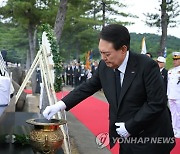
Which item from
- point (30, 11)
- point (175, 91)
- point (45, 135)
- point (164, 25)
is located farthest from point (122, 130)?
point (164, 25)

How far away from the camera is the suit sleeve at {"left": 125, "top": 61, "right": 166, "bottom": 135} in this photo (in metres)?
2.40

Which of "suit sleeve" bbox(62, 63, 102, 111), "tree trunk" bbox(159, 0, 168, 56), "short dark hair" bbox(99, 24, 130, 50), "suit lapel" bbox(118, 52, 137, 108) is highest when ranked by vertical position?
"tree trunk" bbox(159, 0, 168, 56)

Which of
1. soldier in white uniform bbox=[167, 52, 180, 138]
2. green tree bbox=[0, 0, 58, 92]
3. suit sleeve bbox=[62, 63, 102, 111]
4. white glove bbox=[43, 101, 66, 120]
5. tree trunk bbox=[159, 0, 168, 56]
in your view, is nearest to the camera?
white glove bbox=[43, 101, 66, 120]

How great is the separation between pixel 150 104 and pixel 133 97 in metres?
0.14

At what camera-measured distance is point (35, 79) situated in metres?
14.8

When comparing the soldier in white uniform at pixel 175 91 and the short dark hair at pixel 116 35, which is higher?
the short dark hair at pixel 116 35

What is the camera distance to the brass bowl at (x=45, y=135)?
110 inches

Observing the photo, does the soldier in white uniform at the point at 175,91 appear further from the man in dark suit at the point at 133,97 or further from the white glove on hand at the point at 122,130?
the white glove on hand at the point at 122,130

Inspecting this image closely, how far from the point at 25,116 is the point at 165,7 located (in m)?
15.2

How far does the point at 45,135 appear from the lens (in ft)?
9.16

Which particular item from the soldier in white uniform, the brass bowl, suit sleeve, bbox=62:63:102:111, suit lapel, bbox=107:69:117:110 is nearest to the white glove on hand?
suit lapel, bbox=107:69:117:110

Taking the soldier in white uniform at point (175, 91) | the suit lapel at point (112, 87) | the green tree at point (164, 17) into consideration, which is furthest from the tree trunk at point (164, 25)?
the suit lapel at point (112, 87)

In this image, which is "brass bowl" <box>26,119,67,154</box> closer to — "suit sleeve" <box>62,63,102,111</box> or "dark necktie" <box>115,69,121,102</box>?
"suit sleeve" <box>62,63,102,111</box>

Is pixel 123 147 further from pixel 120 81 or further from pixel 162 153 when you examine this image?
pixel 120 81
